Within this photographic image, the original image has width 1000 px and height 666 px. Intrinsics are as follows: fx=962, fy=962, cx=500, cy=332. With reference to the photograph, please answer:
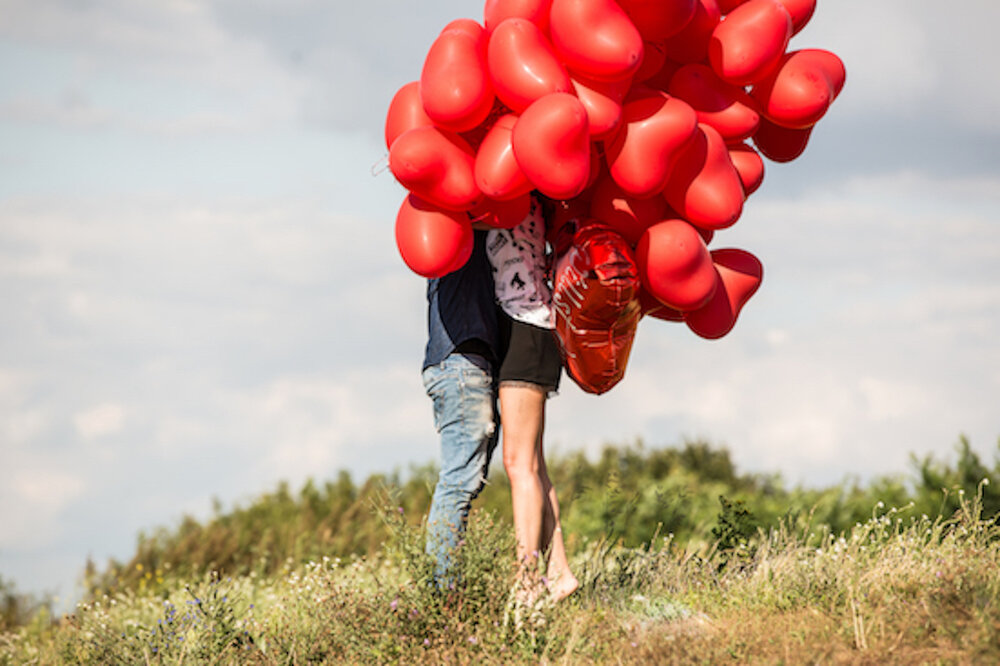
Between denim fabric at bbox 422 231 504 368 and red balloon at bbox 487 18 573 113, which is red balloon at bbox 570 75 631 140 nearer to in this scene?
red balloon at bbox 487 18 573 113

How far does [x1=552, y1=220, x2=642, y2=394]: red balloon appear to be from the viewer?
4.12 meters

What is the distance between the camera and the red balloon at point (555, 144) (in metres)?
3.82

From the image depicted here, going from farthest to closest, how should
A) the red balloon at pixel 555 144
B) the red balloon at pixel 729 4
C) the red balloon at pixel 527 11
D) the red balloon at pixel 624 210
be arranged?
the red balloon at pixel 729 4
the red balloon at pixel 624 210
the red balloon at pixel 527 11
the red balloon at pixel 555 144

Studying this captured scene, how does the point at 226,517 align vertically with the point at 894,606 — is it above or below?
above

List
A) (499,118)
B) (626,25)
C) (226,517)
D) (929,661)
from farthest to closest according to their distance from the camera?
1. (226,517)
2. (499,118)
3. (626,25)
4. (929,661)

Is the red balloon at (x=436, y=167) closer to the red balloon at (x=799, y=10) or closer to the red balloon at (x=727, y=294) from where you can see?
the red balloon at (x=727, y=294)

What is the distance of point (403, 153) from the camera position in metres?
4.07

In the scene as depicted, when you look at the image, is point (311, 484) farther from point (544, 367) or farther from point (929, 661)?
point (929, 661)

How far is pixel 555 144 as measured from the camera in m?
3.83

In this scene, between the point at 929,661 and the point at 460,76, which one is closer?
the point at 929,661

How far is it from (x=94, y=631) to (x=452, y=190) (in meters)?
3.05

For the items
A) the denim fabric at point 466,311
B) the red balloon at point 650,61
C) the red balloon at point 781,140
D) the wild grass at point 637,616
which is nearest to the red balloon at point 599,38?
the red balloon at point 650,61

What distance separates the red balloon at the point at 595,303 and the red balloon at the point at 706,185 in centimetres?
35

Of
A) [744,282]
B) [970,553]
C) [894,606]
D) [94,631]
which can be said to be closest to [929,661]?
[894,606]
